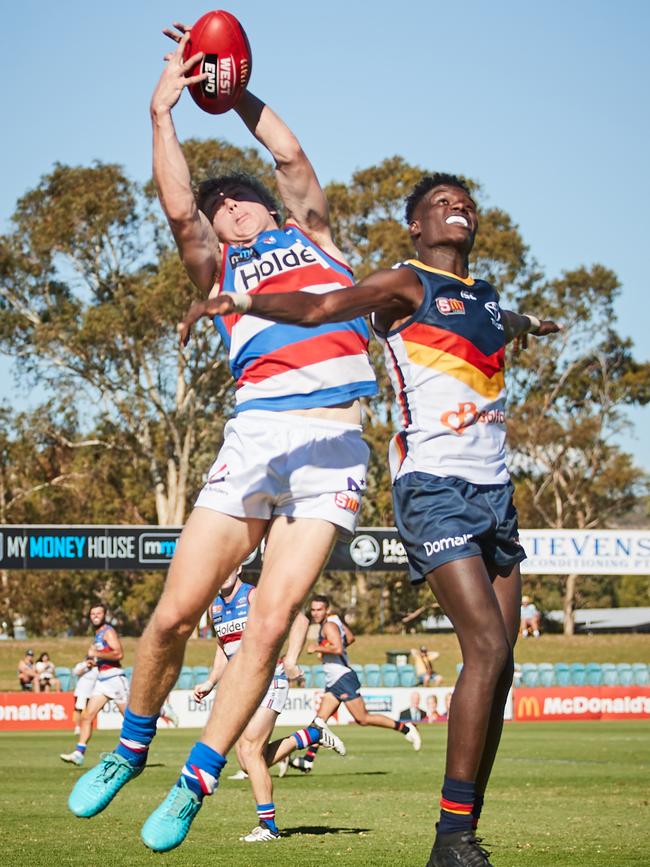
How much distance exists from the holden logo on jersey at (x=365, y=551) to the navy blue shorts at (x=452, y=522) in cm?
2943

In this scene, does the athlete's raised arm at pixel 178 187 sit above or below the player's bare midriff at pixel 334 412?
above

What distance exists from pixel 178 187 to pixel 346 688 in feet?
38.4

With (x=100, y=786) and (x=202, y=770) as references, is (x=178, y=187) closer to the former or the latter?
(x=202, y=770)

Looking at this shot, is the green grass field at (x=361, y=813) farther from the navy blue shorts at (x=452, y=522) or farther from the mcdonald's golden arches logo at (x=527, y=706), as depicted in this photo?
the mcdonald's golden arches logo at (x=527, y=706)

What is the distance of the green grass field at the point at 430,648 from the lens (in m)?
45.4

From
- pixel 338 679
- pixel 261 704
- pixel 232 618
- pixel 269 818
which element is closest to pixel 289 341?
pixel 261 704

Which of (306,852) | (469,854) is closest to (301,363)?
(469,854)

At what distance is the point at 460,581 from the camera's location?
576 centimetres

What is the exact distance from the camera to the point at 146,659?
5.91 meters

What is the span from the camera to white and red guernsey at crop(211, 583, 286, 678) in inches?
469

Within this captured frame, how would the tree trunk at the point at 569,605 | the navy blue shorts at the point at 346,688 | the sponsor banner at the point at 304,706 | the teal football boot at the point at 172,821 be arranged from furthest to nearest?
1. the tree trunk at the point at 569,605
2. the sponsor banner at the point at 304,706
3. the navy blue shorts at the point at 346,688
4. the teal football boot at the point at 172,821

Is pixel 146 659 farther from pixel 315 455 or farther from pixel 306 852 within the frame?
pixel 306 852

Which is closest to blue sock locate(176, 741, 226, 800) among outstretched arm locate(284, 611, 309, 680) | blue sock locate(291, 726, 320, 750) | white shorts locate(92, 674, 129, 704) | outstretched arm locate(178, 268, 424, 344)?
outstretched arm locate(178, 268, 424, 344)

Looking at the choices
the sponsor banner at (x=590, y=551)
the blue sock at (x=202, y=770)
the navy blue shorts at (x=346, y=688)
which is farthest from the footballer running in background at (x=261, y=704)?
the sponsor banner at (x=590, y=551)
